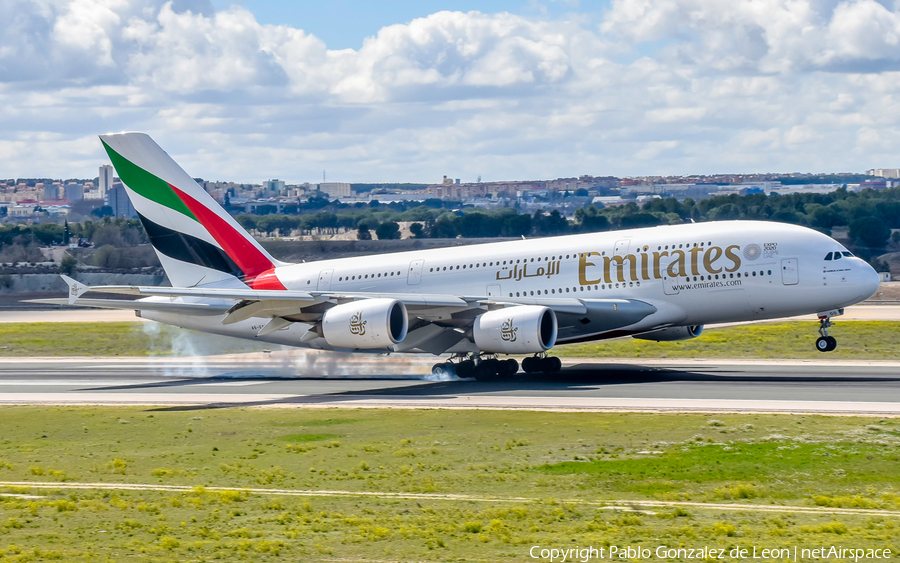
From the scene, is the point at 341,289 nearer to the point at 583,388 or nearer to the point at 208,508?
the point at 583,388

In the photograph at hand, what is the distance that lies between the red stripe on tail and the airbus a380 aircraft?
93mm

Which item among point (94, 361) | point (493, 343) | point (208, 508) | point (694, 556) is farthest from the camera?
point (94, 361)

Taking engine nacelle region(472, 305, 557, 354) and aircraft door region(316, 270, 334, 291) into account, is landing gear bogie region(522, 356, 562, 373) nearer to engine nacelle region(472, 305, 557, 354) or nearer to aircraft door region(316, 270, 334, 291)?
engine nacelle region(472, 305, 557, 354)

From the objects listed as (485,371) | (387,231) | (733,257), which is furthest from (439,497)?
(387,231)

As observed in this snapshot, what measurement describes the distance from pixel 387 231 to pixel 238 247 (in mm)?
117290

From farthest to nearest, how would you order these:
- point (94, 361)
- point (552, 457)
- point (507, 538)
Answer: point (94, 361) < point (552, 457) < point (507, 538)

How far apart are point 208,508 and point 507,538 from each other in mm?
5887

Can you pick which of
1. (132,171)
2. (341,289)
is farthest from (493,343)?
(132,171)

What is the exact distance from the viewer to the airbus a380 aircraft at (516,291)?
36.6 metres

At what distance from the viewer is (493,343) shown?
37.2 metres

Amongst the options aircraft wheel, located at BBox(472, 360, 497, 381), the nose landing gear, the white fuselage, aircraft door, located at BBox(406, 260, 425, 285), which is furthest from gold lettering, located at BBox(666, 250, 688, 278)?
aircraft door, located at BBox(406, 260, 425, 285)

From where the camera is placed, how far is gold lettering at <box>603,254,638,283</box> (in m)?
38.3

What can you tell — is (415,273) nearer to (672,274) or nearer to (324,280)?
(324,280)

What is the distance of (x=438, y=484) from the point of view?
20.8m
